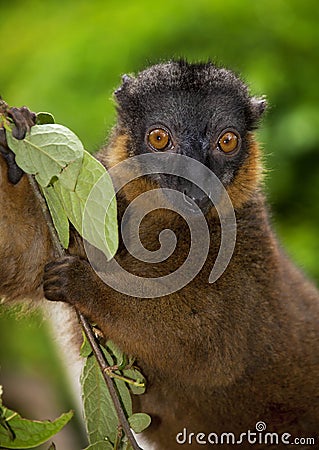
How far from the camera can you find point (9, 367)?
23.7 feet

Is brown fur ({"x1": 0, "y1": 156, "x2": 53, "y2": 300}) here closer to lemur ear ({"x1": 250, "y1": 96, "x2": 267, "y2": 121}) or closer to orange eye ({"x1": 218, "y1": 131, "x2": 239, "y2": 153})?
orange eye ({"x1": 218, "y1": 131, "x2": 239, "y2": 153})

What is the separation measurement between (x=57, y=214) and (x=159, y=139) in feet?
2.83

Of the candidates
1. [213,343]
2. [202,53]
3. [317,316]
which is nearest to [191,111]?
[213,343]

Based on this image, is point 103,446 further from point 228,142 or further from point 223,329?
point 228,142

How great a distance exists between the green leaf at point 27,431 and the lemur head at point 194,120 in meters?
1.10

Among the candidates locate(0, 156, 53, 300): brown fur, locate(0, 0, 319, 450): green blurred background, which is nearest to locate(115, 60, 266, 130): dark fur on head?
locate(0, 156, 53, 300): brown fur

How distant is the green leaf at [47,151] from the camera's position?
9.23 feet

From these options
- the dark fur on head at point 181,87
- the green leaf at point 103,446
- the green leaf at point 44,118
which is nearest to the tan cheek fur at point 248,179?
the dark fur on head at point 181,87

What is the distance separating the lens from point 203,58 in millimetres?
6941

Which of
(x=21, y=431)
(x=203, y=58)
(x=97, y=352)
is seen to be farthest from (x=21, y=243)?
(x=203, y=58)

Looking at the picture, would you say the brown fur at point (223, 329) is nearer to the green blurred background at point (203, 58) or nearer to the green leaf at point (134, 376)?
the green leaf at point (134, 376)

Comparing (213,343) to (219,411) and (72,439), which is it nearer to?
(219,411)

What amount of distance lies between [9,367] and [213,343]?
13.4ft

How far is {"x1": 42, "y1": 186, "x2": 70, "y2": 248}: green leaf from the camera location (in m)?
2.90
